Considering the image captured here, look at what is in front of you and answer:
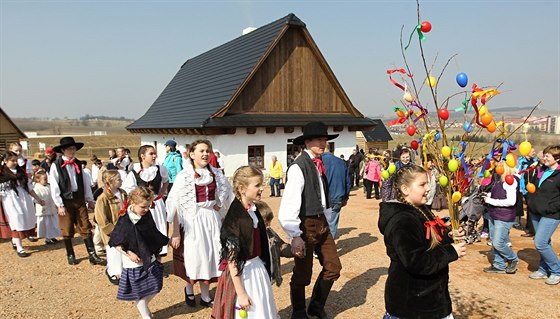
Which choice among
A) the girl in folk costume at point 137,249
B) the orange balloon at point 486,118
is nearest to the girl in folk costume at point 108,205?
the girl in folk costume at point 137,249

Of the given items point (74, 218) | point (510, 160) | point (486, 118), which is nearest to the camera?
point (486, 118)

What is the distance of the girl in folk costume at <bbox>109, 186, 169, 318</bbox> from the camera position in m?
3.72

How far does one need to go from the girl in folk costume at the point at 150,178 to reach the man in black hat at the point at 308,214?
2.74 meters

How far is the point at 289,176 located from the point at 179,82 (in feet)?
69.3

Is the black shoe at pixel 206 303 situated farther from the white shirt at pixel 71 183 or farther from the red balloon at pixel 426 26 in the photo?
the red balloon at pixel 426 26

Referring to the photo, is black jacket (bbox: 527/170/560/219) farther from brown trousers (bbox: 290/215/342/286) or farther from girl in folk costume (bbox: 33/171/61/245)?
girl in folk costume (bbox: 33/171/61/245)

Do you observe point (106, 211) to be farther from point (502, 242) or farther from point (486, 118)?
point (502, 242)

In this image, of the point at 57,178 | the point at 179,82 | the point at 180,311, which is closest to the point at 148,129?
the point at 179,82

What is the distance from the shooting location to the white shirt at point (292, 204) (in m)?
3.45

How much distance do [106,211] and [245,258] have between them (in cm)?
294

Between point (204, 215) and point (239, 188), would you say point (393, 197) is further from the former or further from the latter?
point (204, 215)

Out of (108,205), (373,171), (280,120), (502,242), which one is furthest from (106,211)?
(280,120)

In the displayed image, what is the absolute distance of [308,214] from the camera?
362 cm

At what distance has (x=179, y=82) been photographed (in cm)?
2303
